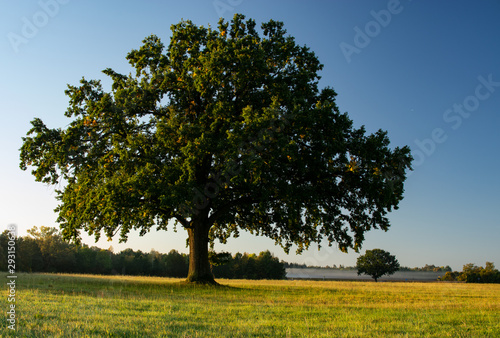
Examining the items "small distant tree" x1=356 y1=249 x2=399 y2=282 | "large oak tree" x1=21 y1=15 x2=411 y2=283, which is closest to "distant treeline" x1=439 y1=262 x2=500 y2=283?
"small distant tree" x1=356 y1=249 x2=399 y2=282

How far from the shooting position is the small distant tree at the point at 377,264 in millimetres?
96500

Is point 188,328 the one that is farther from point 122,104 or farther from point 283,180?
point 122,104

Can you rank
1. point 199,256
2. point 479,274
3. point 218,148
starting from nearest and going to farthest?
point 218,148
point 199,256
point 479,274

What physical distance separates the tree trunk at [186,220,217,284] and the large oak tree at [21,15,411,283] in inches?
2.7

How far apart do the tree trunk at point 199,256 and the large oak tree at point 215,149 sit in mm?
69

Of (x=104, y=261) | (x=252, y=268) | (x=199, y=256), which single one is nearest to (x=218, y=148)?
(x=199, y=256)

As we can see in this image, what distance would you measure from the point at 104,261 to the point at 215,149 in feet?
247

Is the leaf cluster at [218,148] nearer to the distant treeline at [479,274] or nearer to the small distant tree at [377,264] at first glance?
the small distant tree at [377,264]

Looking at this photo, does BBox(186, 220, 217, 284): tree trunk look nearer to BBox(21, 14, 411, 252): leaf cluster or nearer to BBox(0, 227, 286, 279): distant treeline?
BBox(21, 14, 411, 252): leaf cluster

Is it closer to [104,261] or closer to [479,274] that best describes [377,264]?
[479,274]

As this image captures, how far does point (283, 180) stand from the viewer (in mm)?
21312

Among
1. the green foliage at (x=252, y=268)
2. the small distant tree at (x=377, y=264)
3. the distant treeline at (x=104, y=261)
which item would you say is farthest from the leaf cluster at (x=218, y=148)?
the small distant tree at (x=377, y=264)

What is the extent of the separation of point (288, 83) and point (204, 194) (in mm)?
9384

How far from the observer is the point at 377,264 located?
96.3 metres
